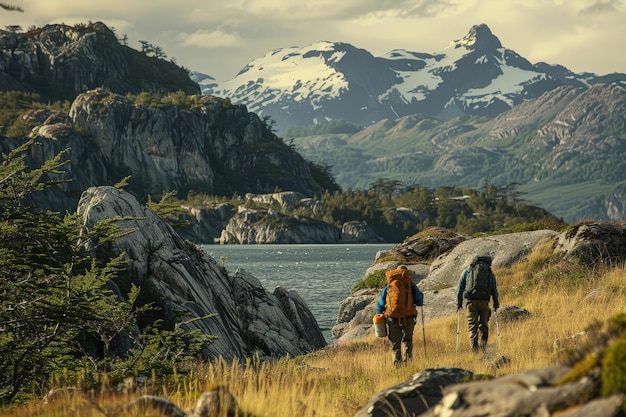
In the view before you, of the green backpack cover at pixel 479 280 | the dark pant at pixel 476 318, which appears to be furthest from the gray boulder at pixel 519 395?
the dark pant at pixel 476 318

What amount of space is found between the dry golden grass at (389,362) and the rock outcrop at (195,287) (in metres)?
3.90

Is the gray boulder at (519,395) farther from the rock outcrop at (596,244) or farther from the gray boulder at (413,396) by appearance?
the rock outcrop at (596,244)

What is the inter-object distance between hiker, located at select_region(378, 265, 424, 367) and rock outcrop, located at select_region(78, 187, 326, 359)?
6928mm

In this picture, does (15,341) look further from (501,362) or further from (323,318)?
(323,318)

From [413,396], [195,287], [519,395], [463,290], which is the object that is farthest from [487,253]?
[519,395]

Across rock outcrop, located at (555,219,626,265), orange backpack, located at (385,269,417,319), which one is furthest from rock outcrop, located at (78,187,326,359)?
rock outcrop, located at (555,219,626,265)

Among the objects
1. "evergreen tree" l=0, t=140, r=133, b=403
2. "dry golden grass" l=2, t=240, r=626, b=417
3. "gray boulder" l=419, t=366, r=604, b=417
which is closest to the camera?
"gray boulder" l=419, t=366, r=604, b=417

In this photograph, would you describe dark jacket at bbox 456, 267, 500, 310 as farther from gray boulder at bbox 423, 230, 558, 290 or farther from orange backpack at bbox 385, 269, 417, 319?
gray boulder at bbox 423, 230, 558, 290

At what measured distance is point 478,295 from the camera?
715 inches

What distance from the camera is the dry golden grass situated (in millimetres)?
8406

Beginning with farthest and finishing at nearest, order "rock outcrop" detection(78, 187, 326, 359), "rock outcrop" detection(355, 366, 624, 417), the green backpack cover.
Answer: "rock outcrop" detection(78, 187, 326, 359)
the green backpack cover
"rock outcrop" detection(355, 366, 624, 417)

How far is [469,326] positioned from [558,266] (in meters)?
12.7

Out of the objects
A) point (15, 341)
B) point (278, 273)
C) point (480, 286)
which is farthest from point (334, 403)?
point (278, 273)

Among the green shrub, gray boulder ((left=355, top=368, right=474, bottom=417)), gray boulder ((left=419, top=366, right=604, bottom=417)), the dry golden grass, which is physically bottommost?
the dry golden grass
